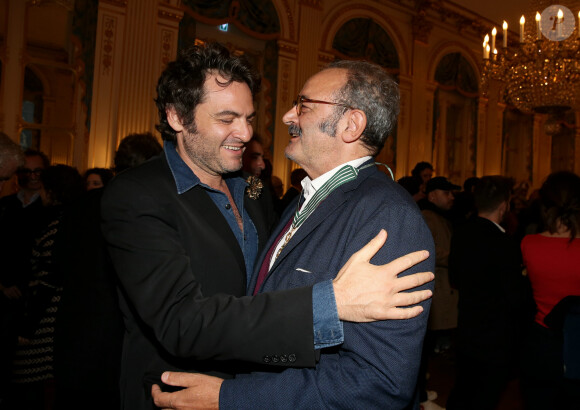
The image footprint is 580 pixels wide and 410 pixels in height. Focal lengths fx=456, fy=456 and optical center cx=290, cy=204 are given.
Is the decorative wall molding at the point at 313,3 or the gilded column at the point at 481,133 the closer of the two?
the decorative wall molding at the point at 313,3

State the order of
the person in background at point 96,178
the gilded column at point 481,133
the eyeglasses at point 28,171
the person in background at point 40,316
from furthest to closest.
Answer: the gilded column at point 481,133 < the eyeglasses at point 28,171 < the person in background at point 96,178 < the person in background at point 40,316

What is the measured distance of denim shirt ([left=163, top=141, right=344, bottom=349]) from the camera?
1134 millimetres

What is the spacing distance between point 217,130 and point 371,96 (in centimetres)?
54

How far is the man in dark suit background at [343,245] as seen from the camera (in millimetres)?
1129

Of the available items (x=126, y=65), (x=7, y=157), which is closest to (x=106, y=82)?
(x=126, y=65)

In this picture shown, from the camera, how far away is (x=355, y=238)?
1229mm

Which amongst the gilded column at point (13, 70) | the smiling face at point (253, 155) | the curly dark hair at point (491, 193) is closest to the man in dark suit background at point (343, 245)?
the curly dark hair at point (491, 193)

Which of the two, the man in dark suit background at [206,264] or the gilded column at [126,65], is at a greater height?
the gilded column at [126,65]

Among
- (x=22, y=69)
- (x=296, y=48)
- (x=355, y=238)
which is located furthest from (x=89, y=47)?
(x=355, y=238)

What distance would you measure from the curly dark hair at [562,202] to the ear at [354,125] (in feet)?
5.64

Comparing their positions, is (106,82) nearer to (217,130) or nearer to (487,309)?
(217,130)

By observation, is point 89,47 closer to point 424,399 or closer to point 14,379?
point 14,379

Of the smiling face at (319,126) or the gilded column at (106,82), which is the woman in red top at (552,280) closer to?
the smiling face at (319,126)

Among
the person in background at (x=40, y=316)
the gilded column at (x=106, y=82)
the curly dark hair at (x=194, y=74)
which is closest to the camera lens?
the curly dark hair at (x=194, y=74)
